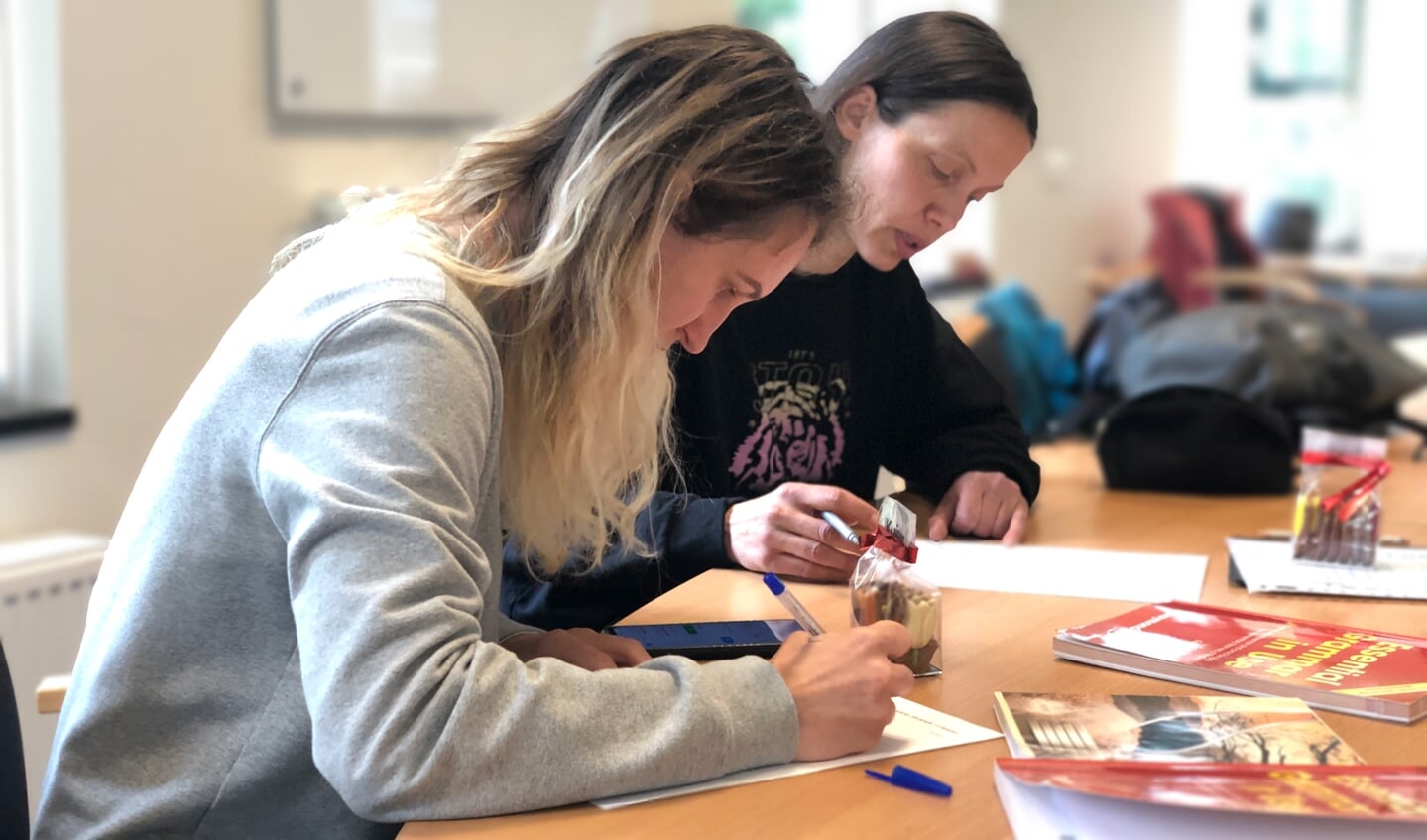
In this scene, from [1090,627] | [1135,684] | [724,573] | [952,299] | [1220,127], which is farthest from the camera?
[1220,127]

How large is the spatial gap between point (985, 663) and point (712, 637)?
23cm

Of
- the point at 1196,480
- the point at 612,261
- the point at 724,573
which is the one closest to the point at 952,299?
the point at 1196,480

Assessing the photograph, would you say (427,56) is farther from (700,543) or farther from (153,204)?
(700,543)

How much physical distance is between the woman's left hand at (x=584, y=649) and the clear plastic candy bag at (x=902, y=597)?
7.4 inches

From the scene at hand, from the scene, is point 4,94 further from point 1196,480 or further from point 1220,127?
point 1220,127

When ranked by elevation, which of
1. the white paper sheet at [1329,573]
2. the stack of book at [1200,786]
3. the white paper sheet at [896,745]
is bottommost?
the white paper sheet at [1329,573]

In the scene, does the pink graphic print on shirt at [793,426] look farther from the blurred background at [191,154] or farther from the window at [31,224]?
the window at [31,224]

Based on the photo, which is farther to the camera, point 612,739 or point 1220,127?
point 1220,127

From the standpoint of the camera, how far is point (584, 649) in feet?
3.80

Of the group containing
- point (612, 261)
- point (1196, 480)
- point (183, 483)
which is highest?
point (612, 261)

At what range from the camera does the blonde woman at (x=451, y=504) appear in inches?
35.4

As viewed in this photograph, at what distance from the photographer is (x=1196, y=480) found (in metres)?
2.10

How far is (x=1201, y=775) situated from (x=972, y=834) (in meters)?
0.14

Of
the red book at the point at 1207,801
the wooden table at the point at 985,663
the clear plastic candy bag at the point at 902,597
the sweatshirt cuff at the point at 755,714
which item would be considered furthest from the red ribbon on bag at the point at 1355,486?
the sweatshirt cuff at the point at 755,714
